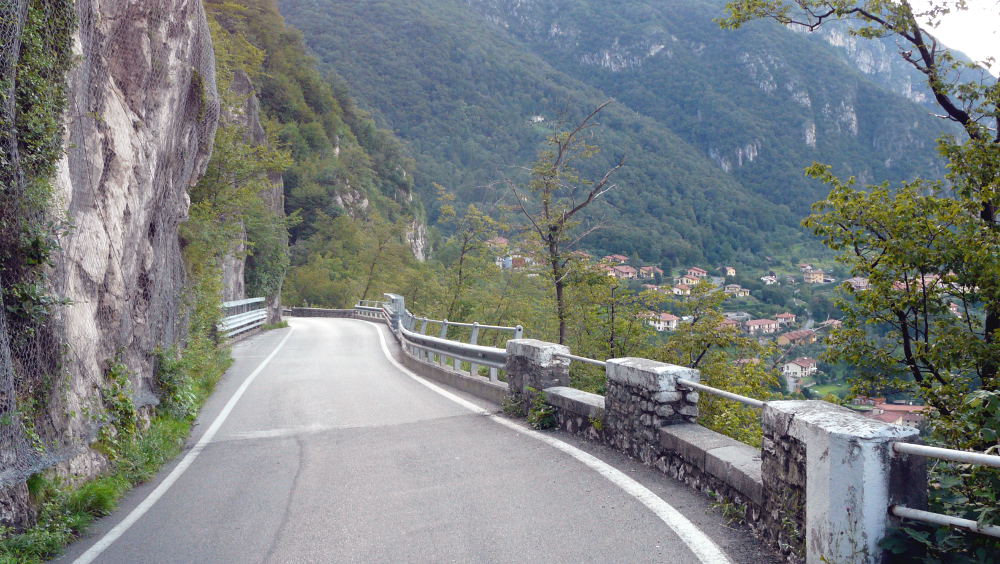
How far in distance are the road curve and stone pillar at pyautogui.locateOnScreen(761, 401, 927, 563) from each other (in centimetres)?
62

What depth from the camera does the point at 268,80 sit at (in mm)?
62688

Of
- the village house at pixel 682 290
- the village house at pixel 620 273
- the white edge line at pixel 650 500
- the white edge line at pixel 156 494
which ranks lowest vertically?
the white edge line at pixel 156 494

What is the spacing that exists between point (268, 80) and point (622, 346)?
57.2 m

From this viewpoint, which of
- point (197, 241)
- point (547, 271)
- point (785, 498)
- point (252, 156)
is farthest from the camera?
point (252, 156)

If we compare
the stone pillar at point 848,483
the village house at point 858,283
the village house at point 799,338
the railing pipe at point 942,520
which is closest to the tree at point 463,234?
the village house at point 799,338

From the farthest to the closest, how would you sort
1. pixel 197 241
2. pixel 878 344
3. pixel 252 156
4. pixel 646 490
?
1. pixel 252 156
2. pixel 197 241
3. pixel 878 344
4. pixel 646 490

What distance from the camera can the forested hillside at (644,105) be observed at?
43500mm

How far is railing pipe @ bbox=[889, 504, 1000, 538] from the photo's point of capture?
2578 millimetres

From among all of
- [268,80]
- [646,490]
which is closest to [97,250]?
[646,490]

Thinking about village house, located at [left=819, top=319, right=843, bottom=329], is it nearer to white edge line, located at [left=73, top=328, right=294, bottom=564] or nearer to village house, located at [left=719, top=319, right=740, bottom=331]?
village house, located at [left=719, top=319, right=740, bottom=331]

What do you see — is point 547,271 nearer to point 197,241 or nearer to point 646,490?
point 197,241

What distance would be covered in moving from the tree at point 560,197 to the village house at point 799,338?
6464 mm

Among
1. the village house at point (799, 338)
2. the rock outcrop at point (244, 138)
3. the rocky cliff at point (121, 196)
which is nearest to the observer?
the rocky cliff at point (121, 196)

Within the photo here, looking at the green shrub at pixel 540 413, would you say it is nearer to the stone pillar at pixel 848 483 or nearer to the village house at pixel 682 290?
the stone pillar at pixel 848 483
